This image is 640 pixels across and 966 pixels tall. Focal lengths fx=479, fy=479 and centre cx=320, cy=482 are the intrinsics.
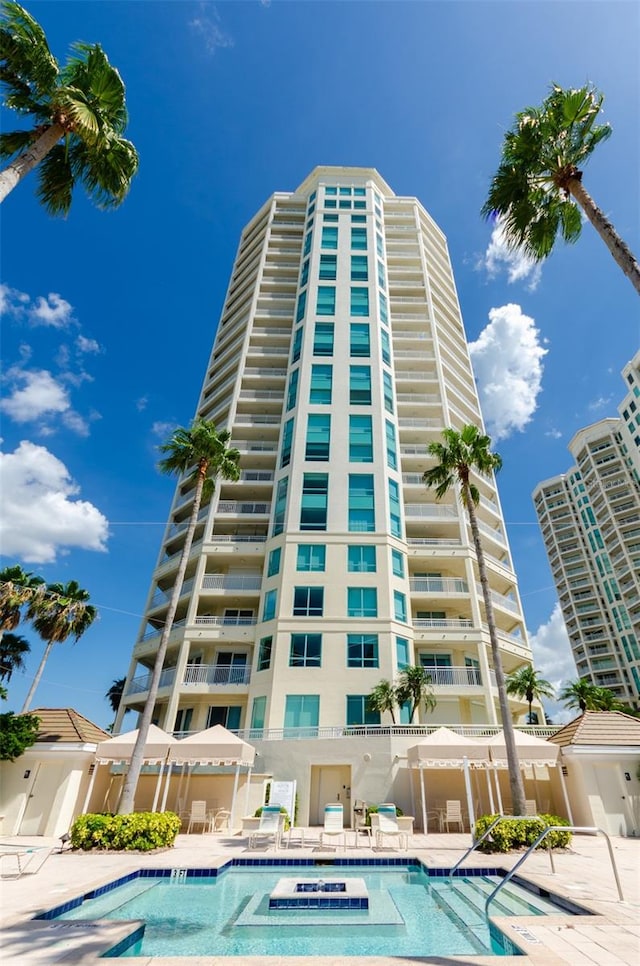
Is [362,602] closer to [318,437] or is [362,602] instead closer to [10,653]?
[318,437]

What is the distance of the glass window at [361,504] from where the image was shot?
2948cm

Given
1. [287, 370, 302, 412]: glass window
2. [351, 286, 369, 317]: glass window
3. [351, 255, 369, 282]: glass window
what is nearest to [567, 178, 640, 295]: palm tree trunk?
[287, 370, 302, 412]: glass window

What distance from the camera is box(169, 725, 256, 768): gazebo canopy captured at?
16.5m

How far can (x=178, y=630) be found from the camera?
95.1ft

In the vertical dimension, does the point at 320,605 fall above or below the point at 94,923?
above

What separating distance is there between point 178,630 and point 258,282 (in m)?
31.1

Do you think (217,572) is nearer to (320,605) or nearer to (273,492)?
(273,492)

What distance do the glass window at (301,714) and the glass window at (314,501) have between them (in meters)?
9.68

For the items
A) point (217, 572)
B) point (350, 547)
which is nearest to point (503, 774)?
point (350, 547)

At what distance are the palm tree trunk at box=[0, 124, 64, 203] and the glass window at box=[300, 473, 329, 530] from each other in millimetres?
22602

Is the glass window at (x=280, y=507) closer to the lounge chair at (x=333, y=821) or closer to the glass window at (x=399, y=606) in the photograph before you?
the glass window at (x=399, y=606)

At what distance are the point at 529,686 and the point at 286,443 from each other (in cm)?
2297

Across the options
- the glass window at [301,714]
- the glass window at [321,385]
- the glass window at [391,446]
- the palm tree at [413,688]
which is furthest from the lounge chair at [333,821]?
the glass window at [321,385]

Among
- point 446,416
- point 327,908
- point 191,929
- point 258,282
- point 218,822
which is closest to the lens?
point 191,929
